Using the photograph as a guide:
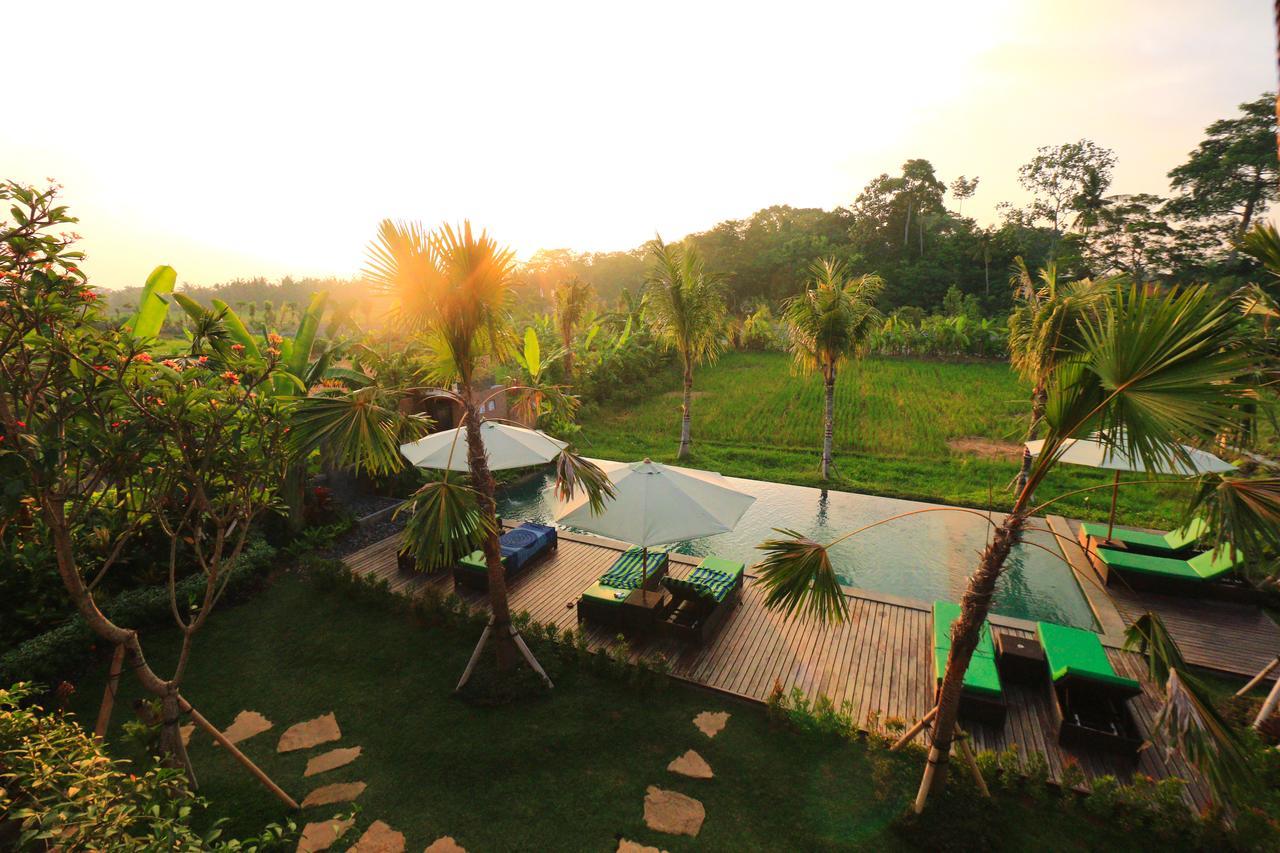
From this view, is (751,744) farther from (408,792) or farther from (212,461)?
(212,461)

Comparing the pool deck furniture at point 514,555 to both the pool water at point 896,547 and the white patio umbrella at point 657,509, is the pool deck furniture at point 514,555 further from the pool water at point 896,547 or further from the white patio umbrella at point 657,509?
the pool water at point 896,547

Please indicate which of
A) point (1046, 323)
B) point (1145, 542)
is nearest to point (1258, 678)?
point (1145, 542)

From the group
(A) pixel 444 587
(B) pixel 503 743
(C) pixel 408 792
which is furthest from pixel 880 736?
(A) pixel 444 587

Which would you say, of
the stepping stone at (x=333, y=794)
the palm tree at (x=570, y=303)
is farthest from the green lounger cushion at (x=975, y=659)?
the palm tree at (x=570, y=303)

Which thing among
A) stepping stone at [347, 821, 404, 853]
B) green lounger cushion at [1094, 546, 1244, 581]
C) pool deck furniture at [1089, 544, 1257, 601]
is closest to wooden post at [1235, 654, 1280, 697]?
pool deck furniture at [1089, 544, 1257, 601]

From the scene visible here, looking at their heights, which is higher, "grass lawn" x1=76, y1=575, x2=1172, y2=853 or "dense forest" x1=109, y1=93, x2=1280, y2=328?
"dense forest" x1=109, y1=93, x2=1280, y2=328

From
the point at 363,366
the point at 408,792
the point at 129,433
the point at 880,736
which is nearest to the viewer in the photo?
the point at 129,433

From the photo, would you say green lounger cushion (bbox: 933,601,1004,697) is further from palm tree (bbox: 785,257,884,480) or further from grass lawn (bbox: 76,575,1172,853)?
palm tree (bbox: 785,257,884,480)
